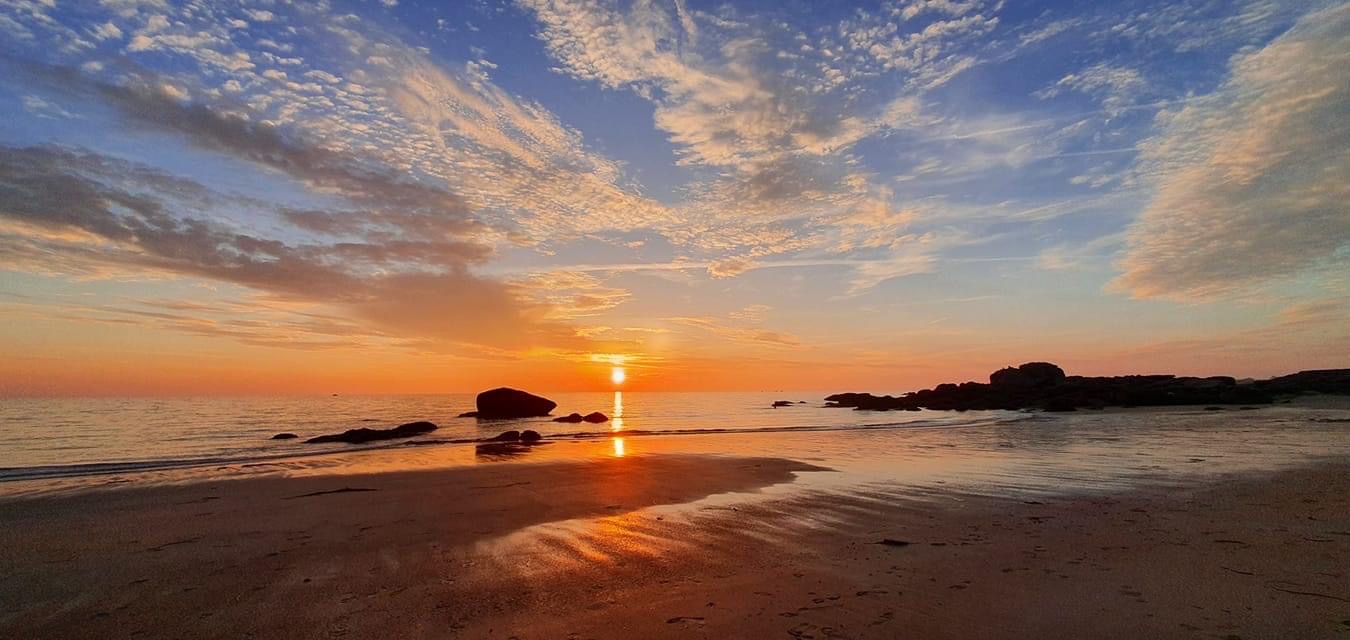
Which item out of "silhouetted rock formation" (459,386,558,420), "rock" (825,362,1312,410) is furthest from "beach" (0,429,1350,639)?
"rock" (825,362,1312,410)

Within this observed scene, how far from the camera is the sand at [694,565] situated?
6012 millimetres

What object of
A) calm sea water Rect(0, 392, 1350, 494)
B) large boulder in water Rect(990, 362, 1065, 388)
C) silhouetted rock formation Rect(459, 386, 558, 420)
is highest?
large boulder in water Rect(990, 362, 1065, 388)

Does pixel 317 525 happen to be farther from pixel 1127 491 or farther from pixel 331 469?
pixel 1127 491

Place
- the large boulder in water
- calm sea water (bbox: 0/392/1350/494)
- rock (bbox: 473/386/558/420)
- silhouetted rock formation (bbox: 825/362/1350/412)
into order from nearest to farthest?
calm sea water (bbox: 0/392/1350/494) → silhouetted rock formation (bbox: 825/362/1350/412) → rock (bbox: 473/386/558/420) → the large boulder in water

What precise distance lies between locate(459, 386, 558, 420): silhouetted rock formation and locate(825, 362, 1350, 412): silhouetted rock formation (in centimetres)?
4328

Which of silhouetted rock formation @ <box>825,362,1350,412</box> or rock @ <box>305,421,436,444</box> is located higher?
silhouetted rock formation @ <box>825,362,1350,412</box>

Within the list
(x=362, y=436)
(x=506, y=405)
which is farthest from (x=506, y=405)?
(x=362, y=436)

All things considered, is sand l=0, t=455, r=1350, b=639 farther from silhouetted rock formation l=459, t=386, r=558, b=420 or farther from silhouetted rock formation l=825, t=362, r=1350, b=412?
silhouetted rock formation l=825, t=362, r=1350, b=412

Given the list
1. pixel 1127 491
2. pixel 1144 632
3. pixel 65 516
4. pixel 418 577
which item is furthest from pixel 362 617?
pixel 1127 491

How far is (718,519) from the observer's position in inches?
449

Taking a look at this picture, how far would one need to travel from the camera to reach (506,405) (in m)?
62.3

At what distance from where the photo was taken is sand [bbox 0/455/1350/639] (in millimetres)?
6012

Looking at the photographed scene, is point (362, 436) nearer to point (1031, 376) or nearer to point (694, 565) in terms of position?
point (694, 565)

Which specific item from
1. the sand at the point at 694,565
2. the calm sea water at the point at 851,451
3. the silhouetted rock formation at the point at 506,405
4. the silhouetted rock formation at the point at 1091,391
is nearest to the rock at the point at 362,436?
the calm sea water at the point at 851,451
